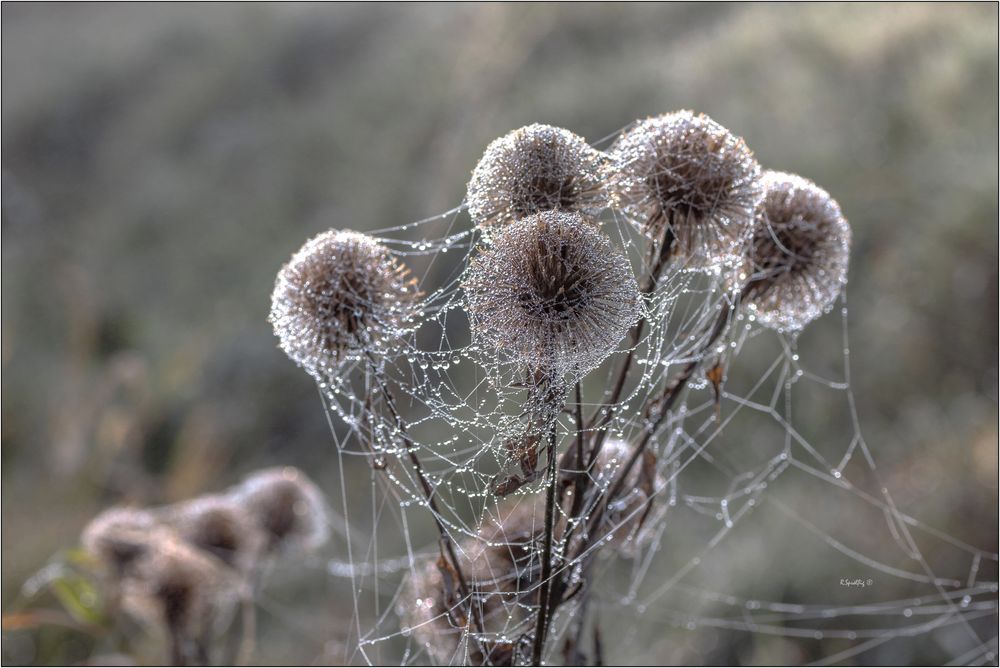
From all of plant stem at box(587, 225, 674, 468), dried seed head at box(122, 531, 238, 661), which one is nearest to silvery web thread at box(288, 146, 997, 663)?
plant stem at box(587, 225, 674, 468)

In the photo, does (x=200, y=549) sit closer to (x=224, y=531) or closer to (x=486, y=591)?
(x=224, y=531)

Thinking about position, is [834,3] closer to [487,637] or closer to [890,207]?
[890,207]

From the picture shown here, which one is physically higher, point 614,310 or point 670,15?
point 670,15

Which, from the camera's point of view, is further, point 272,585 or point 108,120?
point 108,120

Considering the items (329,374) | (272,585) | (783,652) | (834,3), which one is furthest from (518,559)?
(834,3)

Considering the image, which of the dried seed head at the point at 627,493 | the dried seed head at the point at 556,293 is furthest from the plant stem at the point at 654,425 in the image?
the dried seed head at the point at 556,293
